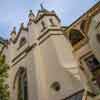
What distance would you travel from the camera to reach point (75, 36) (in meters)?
23.1

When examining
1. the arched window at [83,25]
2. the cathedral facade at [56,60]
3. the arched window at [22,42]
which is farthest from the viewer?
the arched window at [22,42]

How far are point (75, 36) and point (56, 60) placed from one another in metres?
2.83

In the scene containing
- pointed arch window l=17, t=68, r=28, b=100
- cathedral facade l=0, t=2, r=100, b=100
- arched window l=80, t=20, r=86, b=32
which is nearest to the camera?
cathedral facade l=0, t=2, r=100, b=100

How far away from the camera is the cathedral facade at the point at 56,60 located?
19.6 metres

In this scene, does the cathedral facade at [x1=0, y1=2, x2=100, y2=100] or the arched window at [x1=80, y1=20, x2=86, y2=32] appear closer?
the cathedral facade at [x1=0, y1=2, x2=100, y2=100]

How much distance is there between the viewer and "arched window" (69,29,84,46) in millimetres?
22478

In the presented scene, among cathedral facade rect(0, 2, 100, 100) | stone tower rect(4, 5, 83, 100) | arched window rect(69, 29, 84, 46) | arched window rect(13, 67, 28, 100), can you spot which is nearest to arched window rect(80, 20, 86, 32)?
cathedral facade rect(0, 2, 100, 100)

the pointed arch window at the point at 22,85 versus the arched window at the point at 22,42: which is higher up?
the arched window at the point at 22,42

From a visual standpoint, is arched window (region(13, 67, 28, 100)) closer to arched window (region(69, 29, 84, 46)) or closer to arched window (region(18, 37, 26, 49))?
arched window (region(18, 37, 26, 49))

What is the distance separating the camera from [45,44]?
80.2 ft

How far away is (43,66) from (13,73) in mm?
5270

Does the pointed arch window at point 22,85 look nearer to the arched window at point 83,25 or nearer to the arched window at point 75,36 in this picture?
the arched window at point 75,36

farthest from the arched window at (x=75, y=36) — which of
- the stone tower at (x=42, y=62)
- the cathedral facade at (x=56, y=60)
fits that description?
the stone tower at (x=42, y=62)

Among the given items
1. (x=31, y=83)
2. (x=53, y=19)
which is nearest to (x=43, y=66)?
(x=31, y=83)
